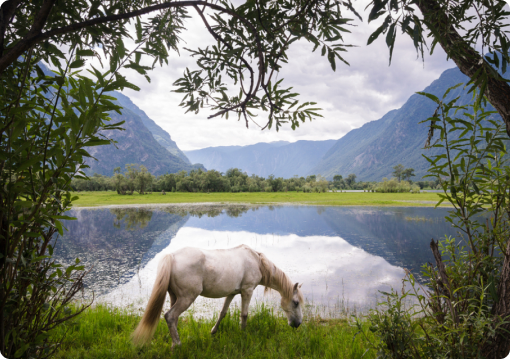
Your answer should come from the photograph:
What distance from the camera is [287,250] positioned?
35.2ft

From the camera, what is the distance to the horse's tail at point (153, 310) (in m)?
3.28

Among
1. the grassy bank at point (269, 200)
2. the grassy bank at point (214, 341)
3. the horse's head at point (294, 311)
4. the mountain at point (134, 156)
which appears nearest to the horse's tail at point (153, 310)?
the grassy bank at point (214, 341)

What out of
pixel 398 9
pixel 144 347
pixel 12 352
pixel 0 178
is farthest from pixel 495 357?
pixel 144 347

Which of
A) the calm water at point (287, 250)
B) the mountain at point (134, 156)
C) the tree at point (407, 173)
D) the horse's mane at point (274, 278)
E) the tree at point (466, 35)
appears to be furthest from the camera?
the mountain at point (134, 156)

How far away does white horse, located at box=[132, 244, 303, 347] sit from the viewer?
3359 mm

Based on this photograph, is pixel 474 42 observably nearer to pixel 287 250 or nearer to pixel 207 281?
pixel 207 281

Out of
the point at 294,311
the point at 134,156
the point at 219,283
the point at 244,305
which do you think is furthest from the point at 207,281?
the point at 134,156

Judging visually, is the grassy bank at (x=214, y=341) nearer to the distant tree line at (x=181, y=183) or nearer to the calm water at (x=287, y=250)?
the calm water at (x=287, y=250)

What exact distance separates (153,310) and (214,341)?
103cm

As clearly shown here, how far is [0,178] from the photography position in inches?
52.0

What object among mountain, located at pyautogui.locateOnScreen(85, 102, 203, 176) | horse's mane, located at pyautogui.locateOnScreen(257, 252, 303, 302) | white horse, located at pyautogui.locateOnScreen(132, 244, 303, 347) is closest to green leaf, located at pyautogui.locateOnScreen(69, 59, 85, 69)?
white horse, located at pyautogui.locateOnScreen(132, 244, 303, 347)

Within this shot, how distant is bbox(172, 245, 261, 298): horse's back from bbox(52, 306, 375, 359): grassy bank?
0.61m

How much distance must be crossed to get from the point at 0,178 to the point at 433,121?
2.99 meters

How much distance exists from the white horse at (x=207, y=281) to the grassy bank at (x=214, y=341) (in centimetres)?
18
